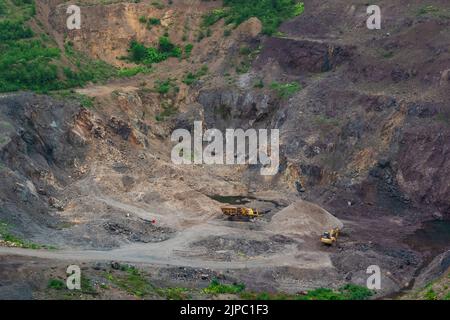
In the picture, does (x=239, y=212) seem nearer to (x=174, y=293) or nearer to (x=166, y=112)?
(x=174, y=293)

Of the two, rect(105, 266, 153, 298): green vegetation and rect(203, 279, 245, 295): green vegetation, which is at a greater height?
rect(105, 266, 153, 298): green vegetation

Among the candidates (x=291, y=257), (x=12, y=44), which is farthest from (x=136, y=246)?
(x=12, y=44)

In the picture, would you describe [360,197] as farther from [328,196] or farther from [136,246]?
[136,246]

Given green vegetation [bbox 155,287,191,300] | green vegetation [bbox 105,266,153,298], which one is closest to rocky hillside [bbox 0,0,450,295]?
green vegetation [bbox 105,266,153,298]

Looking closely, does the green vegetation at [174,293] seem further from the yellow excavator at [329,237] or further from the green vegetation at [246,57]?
the green vegetation at [246,57]

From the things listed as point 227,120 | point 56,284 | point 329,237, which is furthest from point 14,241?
point 227,120

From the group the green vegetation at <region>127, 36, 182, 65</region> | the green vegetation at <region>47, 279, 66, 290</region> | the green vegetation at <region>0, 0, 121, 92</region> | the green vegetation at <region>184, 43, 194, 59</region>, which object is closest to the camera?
the green vegetation at <region>47, 279, 66, 290</region>

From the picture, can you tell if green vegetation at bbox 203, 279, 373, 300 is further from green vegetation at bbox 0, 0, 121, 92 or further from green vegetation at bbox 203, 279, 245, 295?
green vegetation at bbox 0, 0, 121, 92
